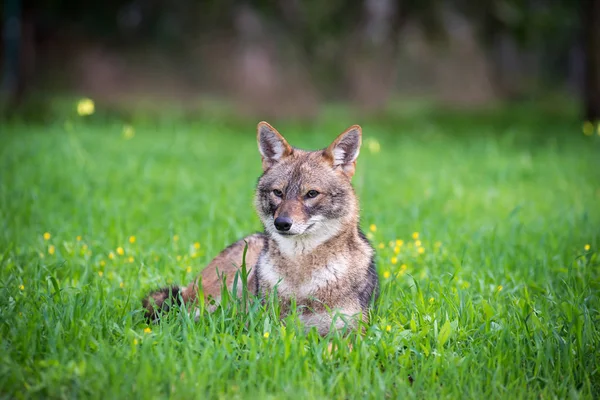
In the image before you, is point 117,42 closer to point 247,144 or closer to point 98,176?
point 247,144

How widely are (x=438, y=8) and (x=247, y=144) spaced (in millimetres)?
7350

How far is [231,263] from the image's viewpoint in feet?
15.5

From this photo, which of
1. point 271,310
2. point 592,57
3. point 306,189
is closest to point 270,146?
point 306,189

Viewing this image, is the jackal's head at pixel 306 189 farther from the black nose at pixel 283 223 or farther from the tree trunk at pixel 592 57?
the tree trunk at pixel 592 57

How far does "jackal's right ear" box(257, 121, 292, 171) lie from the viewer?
4.54m

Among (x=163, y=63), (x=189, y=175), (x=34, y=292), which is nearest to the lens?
(x=34, y=292)

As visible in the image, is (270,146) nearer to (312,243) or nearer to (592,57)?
(312,243)

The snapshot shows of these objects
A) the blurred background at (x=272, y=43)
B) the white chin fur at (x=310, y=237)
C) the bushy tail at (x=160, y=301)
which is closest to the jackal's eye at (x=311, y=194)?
the white chin fur at (x=310, y=237)

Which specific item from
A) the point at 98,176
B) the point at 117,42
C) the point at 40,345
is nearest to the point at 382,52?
the point at 117,42

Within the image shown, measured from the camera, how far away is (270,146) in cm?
465

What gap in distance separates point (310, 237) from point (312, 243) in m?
0.04

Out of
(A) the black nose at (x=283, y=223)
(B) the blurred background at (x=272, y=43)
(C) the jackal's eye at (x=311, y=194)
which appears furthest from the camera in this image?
(B) the blurred background at (x=272, y=43)

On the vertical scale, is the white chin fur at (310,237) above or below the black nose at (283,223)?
below

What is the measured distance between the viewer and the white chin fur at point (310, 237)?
424 centimetres
